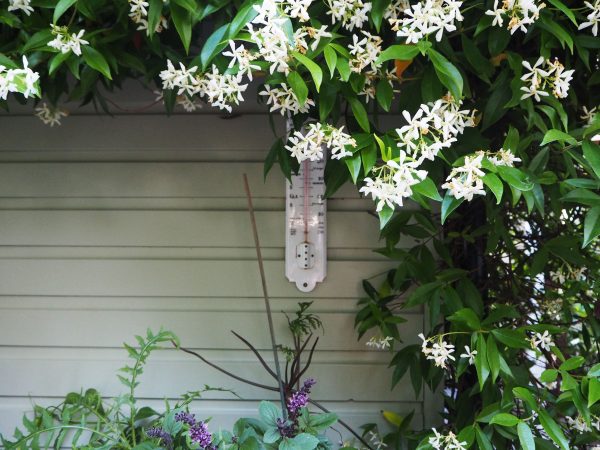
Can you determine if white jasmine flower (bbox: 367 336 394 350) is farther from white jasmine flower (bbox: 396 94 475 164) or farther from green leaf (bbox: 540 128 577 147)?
green leaf (bbox: 540 128 577 147)

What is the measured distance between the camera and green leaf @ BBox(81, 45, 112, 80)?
1.68 metres

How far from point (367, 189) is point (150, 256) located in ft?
4.22

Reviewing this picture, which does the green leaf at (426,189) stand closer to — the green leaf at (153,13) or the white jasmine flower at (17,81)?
the green leaf at (153,13)

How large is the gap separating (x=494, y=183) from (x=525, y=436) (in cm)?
66

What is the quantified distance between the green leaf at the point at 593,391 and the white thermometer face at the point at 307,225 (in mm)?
1079

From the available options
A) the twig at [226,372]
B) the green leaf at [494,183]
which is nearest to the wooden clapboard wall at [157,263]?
the twig at [226,372]

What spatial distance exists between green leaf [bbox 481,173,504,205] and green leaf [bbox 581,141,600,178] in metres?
0.24

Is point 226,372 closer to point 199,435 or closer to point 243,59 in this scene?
point 199,435

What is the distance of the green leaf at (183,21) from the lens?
5.27ft

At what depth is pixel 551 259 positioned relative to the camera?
7.48ft

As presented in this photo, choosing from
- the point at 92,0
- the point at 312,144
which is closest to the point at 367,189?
the point at 312,144

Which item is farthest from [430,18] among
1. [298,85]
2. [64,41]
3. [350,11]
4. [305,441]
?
[305,441]

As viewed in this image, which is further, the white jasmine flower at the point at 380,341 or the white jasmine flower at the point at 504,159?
the white jasmine flower at the point at 380,341

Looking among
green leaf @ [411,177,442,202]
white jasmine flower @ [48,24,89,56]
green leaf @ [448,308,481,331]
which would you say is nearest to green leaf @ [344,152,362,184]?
green leaf @ [411,177,442,202]
